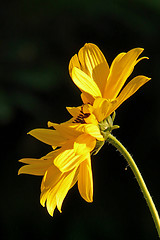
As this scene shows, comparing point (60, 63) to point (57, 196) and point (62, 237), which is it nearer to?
point (62, 237)

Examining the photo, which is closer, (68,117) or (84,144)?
(84,144)

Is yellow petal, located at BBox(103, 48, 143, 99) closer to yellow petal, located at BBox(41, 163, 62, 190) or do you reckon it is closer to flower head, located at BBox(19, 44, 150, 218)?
flower head, located at BBox(19, 44, 150, 218)

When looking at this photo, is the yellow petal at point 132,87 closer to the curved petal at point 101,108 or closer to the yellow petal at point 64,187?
the curved petal at point 101,108

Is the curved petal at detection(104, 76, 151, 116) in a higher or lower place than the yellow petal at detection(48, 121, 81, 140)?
higher

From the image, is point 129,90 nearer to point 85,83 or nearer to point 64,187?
point 85,83

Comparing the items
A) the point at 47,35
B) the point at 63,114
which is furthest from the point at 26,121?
the point at 47,35

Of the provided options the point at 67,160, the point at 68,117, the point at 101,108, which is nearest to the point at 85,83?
the point at 101,108

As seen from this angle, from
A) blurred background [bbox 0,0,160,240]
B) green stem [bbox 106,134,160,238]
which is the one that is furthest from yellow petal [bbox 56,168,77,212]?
blurred background [bbox 0,0,160,240]
